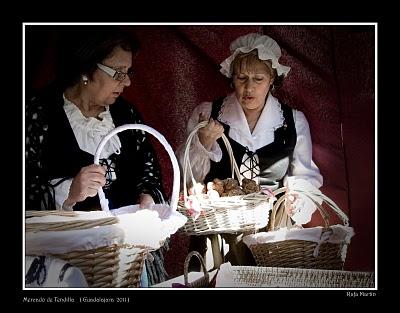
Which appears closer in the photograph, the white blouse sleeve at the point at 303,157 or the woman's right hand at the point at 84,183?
the woman's right hand at the point at 84,183

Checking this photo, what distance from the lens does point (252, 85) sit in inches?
158

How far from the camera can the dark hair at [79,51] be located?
12.8 ft

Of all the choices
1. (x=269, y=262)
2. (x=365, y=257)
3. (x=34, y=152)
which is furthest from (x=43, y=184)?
(x=365, y=257)

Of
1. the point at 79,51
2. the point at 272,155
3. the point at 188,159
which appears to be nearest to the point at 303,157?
the point at 272,155

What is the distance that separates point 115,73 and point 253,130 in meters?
0.78

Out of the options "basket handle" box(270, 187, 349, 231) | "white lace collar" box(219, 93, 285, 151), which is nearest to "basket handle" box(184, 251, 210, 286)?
"basket handle" box(270, 187, 349, 231)

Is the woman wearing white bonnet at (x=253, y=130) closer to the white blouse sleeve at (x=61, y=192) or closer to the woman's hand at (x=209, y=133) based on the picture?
the woman's hand at (x=209, y=133)

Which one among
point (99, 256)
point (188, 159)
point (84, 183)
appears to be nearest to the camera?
point (99, 256)

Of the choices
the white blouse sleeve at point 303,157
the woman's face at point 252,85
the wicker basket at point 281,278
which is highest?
the woman's face at point 252,85

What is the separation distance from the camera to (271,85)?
404 centimetres

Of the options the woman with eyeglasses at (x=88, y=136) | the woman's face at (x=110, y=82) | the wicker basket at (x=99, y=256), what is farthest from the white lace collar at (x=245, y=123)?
the wicker basket at (x=99, y=256)

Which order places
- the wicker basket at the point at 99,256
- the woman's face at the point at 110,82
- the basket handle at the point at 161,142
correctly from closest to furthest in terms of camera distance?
the wicker basket at the point at 99,256 → the basket handle at the point at 161,142 → the woman's face at the point at 110,82

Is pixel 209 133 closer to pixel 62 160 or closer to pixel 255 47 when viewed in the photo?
pixel 255 47

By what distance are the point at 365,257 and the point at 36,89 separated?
6.33 feet
